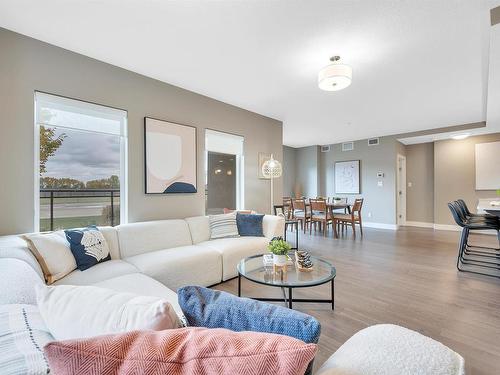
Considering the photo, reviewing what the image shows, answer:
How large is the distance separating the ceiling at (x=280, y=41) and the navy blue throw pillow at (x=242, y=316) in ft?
6.75

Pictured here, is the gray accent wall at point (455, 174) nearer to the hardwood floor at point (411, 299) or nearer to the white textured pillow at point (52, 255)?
the hardwood floor at point (411, 299)

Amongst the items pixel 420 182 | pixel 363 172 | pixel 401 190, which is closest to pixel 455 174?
pixel 420 182

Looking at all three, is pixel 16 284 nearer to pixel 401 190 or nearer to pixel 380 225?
pixel 380 225

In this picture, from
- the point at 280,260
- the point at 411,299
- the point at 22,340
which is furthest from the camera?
the point at 411,299

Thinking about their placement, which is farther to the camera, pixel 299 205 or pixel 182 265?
pixel 299 205

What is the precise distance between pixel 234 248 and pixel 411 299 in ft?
6.32

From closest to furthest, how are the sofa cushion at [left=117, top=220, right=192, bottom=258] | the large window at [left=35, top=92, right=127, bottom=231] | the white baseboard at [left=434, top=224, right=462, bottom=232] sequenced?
1. the large window at [left=35, top=92, right=127, bottom=231]
2. the sofa cushion at [left=117, top=220, right=192, bottom=258]
3. the white baseboard at [left=434, top=224, right=462, bottom=232]

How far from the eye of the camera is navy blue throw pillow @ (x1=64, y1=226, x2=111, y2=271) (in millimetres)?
2039

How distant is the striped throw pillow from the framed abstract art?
1.88 feet

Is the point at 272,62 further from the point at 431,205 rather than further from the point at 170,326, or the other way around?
the point at 431,205

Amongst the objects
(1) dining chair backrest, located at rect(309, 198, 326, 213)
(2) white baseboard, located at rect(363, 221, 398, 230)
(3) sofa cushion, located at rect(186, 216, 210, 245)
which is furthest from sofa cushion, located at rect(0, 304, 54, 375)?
(2) white baseboard, located at rect(363, 221, 398, 230)

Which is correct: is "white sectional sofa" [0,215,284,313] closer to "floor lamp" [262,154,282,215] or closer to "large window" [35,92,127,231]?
"large window" [35,92,127,231]

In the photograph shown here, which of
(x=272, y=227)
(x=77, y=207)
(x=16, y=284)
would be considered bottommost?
(x=272, y=227)

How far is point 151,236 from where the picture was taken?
107 inches
